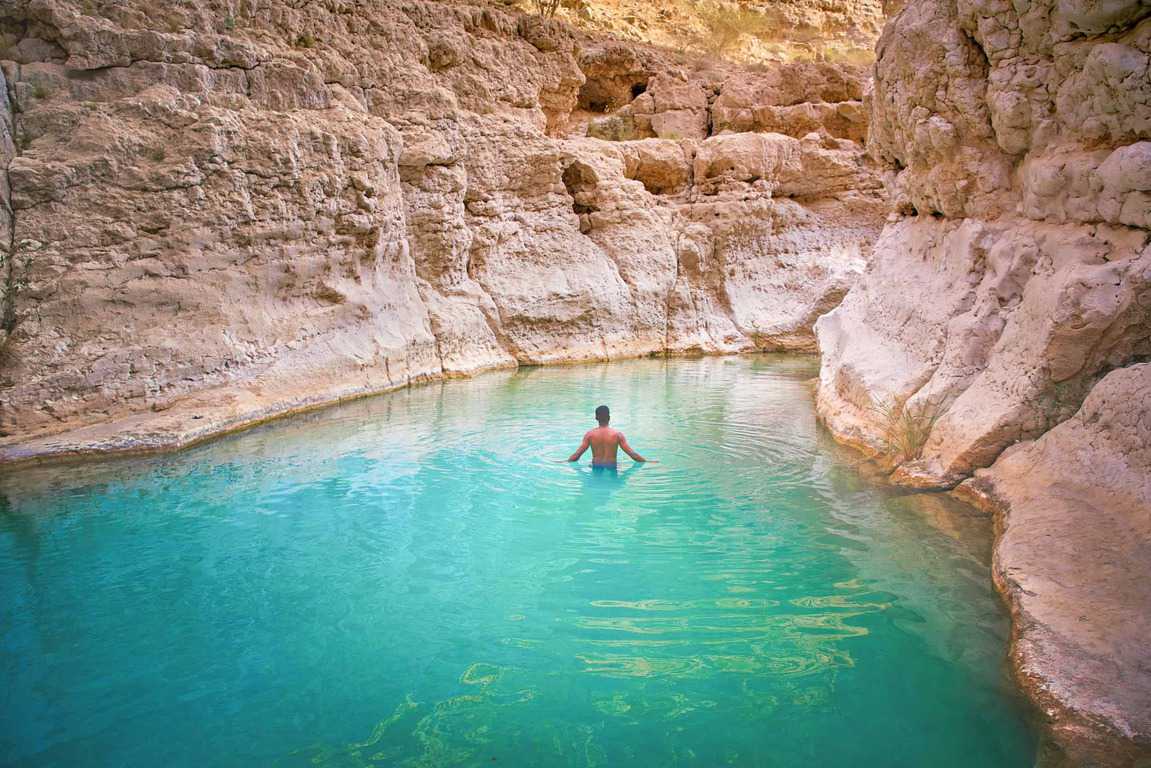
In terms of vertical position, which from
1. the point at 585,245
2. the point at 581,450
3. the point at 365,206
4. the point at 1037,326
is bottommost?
the point at 581,450

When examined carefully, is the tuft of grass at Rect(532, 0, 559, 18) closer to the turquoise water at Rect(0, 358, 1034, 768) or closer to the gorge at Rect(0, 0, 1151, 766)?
the gorge at Rect(0, 0, 1151, 766)

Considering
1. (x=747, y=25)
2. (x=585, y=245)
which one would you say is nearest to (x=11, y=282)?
(x=585, y=245)

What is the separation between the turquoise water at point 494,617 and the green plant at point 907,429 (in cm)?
44

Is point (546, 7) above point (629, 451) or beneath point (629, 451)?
above

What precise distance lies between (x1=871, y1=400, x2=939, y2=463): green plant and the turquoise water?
0.44 metres

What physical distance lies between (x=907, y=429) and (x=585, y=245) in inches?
411

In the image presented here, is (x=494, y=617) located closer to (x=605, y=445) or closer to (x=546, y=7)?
(x=605, y=445)

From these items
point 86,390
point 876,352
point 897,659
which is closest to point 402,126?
point 86,390

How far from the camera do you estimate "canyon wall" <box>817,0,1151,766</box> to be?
339 centimetres

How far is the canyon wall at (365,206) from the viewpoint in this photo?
8.23 metres

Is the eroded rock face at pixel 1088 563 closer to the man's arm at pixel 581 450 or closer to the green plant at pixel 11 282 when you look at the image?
the man's arm at pixel 581 450

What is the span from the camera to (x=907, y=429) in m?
6.58

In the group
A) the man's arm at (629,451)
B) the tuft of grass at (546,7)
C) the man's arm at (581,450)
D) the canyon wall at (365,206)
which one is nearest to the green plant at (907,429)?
the man's arm at (629,451)

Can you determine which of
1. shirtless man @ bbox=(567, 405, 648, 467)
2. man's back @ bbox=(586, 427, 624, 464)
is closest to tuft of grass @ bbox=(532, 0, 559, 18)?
shirtless man @ bbox=(567, 405, 648, 467)
